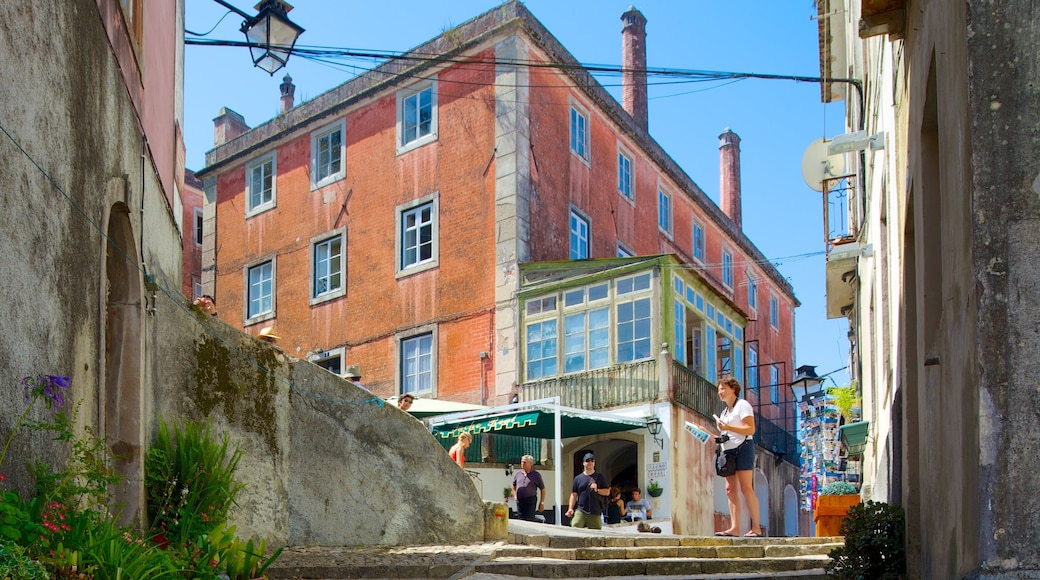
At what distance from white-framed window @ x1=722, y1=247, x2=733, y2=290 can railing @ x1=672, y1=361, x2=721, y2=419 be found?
10.2m

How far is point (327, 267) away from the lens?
2566 cm

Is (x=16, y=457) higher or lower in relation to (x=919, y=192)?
lower

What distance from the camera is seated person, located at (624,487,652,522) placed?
20328 millimetres

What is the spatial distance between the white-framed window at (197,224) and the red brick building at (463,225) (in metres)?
4.10

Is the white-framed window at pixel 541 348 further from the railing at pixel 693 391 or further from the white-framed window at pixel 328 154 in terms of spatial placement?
the white-framed window at pixel 328 154

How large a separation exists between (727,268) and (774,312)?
4644 millimetres

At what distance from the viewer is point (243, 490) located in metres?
10.3

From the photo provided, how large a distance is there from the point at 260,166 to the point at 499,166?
Answer: 7.23 metres

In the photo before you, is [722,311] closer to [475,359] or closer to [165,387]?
[475,359]

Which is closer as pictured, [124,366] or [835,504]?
[124,366]

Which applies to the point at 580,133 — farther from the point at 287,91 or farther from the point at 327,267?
the point at 287,91

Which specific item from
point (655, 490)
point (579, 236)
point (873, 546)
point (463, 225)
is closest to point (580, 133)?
point (579, 236)

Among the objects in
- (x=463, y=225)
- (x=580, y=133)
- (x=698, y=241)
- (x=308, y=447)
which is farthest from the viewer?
(x=698, y=241)

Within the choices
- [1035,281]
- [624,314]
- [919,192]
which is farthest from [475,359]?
[1035,281]
